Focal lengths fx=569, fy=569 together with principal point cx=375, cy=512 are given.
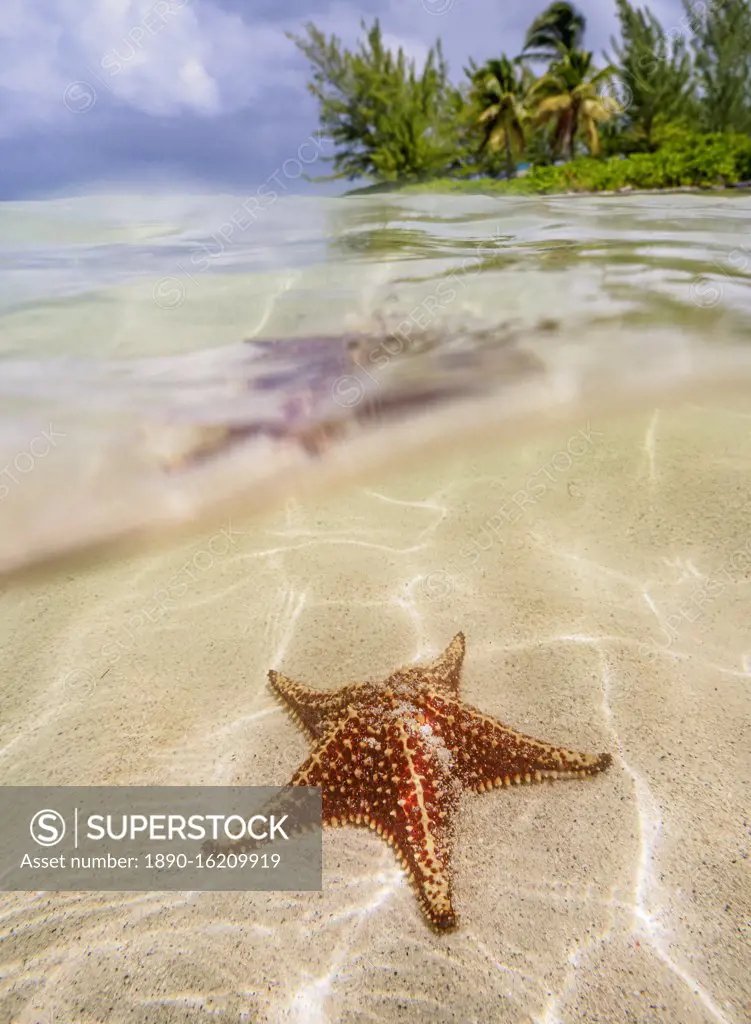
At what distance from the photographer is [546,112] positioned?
24.7 metres

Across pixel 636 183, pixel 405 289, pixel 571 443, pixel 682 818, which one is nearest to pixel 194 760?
pixel 682 818

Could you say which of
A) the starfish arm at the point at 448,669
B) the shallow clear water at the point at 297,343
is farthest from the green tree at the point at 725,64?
the starfish arm at the point at 448,669

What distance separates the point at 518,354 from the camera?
22.7ft

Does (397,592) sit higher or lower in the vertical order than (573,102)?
lower

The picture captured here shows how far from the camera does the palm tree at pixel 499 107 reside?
23.2 m

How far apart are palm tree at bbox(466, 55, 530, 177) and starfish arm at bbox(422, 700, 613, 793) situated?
2573cm

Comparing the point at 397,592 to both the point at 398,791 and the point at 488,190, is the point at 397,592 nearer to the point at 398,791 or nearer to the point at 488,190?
the point at 398,791

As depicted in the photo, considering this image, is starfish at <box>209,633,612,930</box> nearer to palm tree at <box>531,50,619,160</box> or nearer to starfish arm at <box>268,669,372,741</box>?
starfish arm at <box>268,669,372,741</box>

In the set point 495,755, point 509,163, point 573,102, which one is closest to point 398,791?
point 495,755

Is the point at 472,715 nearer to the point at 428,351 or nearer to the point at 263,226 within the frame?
the point at 428,351

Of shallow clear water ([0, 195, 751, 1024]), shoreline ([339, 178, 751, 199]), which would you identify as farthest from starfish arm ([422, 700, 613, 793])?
shoreline ([339, 178, 751, 199])

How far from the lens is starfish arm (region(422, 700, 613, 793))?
211 cm

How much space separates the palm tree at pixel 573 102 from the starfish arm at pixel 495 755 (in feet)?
92.3

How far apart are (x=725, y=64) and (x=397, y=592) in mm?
29307
